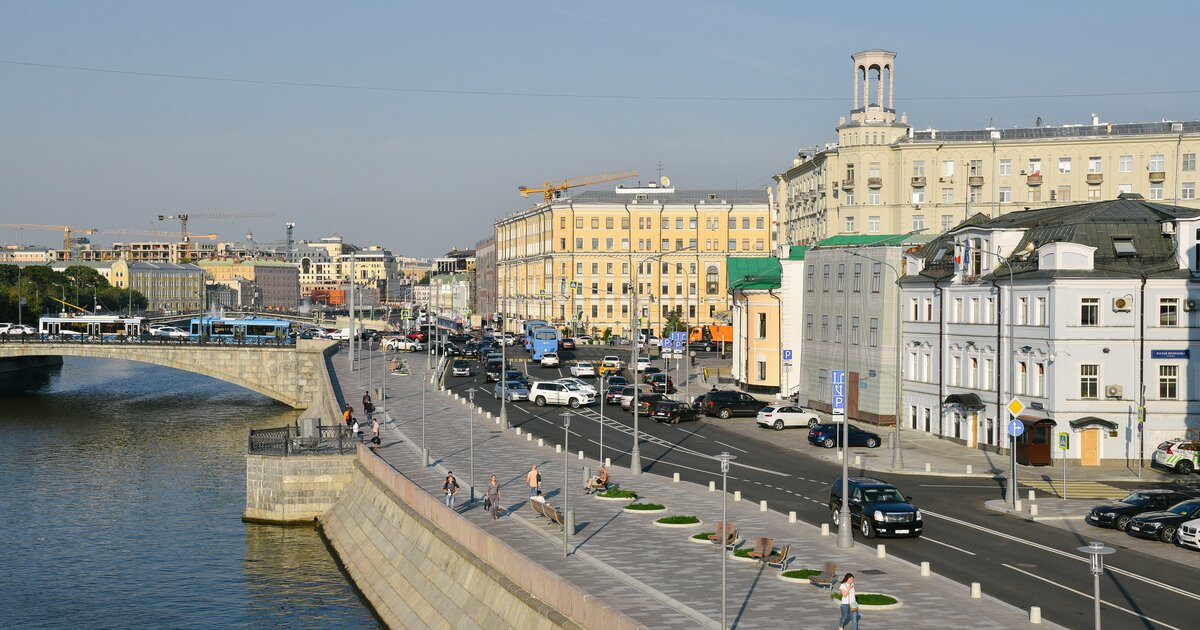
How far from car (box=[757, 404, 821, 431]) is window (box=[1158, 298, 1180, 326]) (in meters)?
22.0

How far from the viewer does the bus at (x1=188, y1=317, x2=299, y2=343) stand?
431 ft

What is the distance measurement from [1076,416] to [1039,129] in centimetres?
5403

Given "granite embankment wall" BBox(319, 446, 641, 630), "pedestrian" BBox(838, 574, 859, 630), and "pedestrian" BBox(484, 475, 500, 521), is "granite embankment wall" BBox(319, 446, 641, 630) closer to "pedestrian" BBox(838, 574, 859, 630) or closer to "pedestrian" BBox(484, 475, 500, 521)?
"pedestrian" BBox(484, 475, 500, 521)

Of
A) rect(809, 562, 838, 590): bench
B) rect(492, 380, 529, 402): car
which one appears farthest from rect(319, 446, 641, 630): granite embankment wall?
rect(492, 380, 529, 402): car

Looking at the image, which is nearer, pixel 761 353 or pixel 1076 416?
pixel 1076 416

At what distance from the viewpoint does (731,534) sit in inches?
1394

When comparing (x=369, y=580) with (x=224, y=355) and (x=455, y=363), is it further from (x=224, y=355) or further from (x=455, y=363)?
(x=224, y=355)

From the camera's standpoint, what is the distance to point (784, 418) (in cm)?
7538

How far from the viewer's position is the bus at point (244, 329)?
131 metres

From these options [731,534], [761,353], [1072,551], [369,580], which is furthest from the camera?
[761,353]

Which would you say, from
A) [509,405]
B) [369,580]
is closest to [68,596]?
[369,580]

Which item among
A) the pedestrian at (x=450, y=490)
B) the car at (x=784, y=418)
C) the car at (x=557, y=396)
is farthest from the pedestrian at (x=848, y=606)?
the car at (x=557, y=396)

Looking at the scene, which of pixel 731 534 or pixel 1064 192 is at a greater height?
pixel 1064 192

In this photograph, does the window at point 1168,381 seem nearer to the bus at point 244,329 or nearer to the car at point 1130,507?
the car at point 1130,507
